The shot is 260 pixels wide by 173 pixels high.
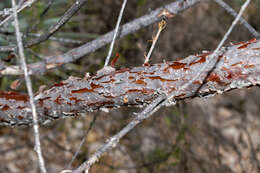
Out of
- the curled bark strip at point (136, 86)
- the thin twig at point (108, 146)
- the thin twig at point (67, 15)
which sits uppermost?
the thin twig at point (67, 15)

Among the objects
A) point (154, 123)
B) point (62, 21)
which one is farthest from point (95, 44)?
point (154, 123)

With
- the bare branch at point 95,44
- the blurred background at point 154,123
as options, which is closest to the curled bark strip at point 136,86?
the bare branch at point 95,44

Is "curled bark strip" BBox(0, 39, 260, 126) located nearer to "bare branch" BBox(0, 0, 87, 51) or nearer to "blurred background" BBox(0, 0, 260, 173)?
"bare branch" BBox(0, 0, 87, 51)

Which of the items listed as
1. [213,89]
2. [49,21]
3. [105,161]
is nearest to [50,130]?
[105,161]

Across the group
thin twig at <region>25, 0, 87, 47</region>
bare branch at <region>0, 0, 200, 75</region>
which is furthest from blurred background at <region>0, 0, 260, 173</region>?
thin twig at <region>25, 0, 87, 47</region>

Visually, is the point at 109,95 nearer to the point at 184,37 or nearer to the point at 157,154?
the point at 157,154

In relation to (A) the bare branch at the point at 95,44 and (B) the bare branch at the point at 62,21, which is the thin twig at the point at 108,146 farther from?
(A) the bare branch at the point at 95,44
